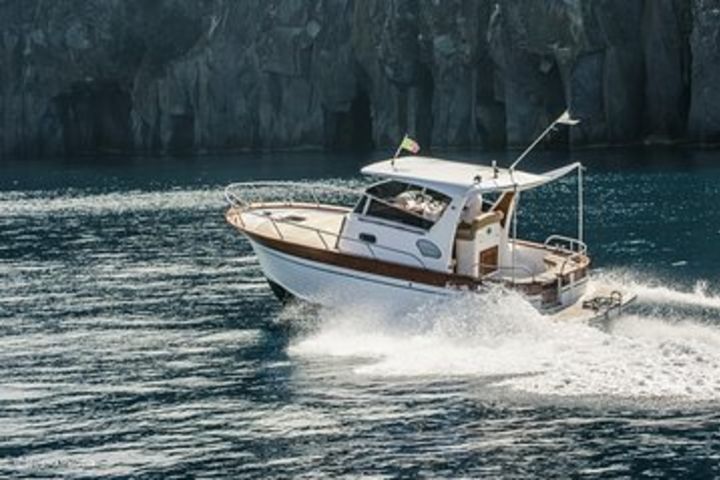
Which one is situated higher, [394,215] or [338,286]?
[394,215]

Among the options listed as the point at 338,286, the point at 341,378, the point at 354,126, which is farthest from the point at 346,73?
the point at 341,378

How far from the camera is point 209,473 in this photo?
2798 centimetres

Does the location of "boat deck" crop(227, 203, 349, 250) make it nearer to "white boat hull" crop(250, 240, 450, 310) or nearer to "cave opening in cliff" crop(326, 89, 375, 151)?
"white boat hull" crop(250, 240, 450, 310)

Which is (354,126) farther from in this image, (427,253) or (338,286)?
(427,253)

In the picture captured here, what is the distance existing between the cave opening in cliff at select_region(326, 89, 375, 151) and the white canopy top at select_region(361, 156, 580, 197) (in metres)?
94.2

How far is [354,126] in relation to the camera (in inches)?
5522

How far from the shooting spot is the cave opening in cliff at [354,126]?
139m

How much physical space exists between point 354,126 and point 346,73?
251 inches

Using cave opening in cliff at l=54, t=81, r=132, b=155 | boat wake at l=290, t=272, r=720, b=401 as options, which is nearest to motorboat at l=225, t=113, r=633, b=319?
boat wake at l=290, t=272, r=720, b=401

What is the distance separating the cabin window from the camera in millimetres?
41250

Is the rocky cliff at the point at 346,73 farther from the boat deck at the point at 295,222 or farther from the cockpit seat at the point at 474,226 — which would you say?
the cockpit seat at the point at 474,226

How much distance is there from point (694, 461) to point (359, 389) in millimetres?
9577

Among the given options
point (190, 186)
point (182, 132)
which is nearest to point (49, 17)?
point (182, 132)

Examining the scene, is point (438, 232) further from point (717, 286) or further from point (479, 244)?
point (717, 286)
